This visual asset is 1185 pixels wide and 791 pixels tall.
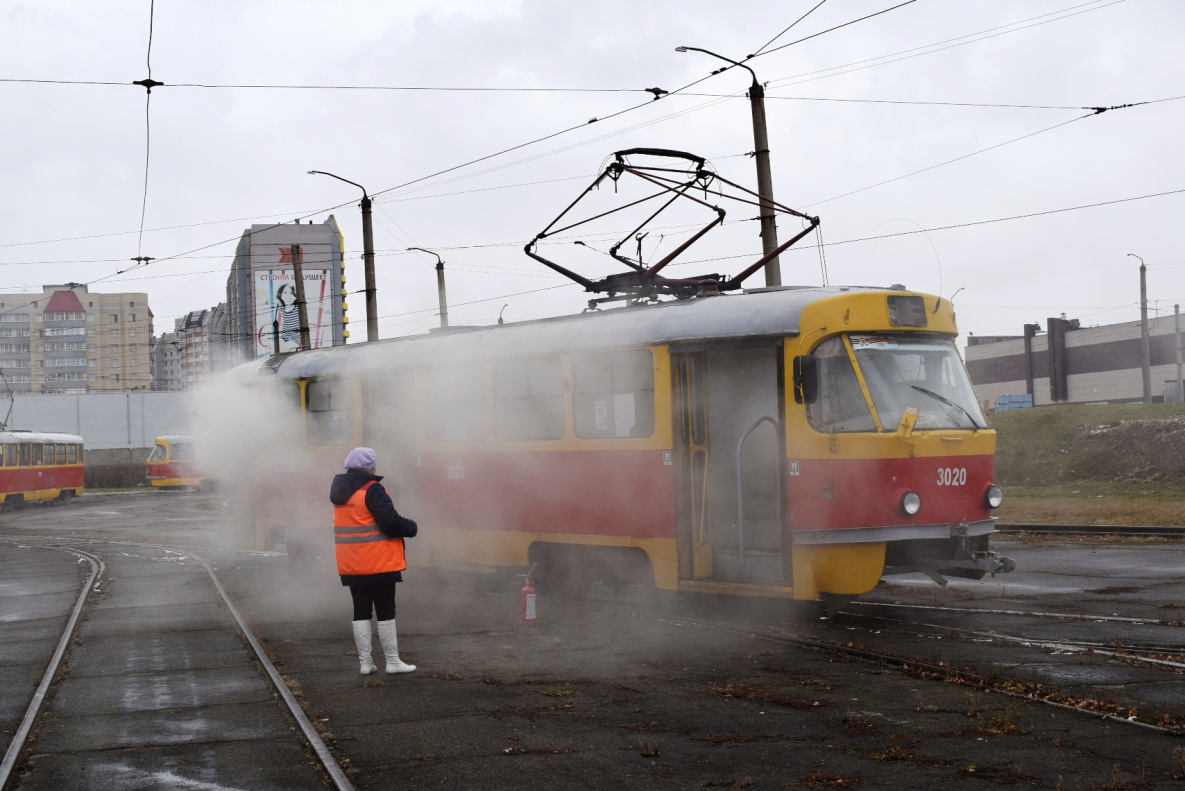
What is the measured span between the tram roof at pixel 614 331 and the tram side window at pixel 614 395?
6.3 inches

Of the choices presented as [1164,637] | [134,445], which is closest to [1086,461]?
[1164,637]

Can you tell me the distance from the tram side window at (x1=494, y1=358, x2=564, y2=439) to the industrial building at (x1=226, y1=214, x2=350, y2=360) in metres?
61.1

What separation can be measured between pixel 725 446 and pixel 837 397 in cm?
126

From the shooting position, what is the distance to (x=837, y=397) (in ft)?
34.1

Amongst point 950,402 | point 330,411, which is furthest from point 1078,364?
point 950,402

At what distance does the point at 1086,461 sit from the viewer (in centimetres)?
3353

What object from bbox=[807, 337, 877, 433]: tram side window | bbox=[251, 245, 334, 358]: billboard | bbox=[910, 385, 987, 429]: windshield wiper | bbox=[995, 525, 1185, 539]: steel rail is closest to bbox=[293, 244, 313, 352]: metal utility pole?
bbox=[995, 525, 1185, 539]: steel rail

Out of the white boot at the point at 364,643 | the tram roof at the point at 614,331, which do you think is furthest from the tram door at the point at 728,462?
the white boot at the point at 364,643

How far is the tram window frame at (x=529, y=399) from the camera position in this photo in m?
12.5

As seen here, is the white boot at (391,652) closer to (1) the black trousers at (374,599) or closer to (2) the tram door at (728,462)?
(1) the black trousers at (374,599)

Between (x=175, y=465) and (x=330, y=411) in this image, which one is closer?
(x=330, y=411)

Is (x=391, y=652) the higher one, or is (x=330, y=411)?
(x=330, y=411)

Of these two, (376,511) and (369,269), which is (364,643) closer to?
(376,511)

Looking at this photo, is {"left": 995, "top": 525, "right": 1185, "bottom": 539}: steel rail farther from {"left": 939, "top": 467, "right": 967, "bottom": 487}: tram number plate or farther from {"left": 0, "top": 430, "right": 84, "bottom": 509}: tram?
{"left": 0, "top": 430, "right": 84, "bottom": 509}: tram
